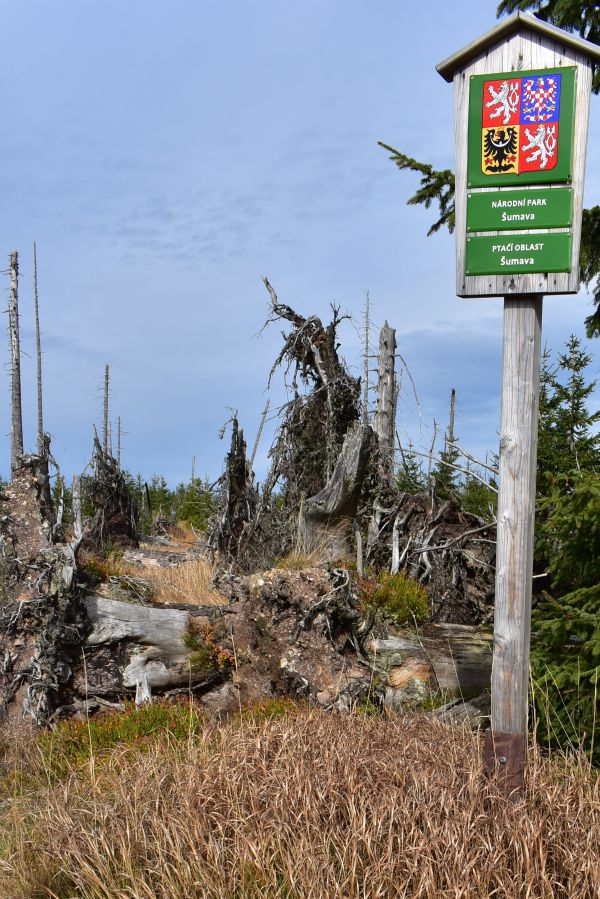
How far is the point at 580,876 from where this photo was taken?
3.85 m

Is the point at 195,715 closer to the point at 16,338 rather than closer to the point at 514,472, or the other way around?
the point at 514,472

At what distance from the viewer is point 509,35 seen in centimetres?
497

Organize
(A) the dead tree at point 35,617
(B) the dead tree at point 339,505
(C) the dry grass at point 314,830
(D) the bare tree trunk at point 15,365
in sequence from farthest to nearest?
(D) the bare tree trunk at point 15,365
(B) the dead tree at point 339,505
(A) the dead tree at point 35,617
(C) the dry grass at point 314,830

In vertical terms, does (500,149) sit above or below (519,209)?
above

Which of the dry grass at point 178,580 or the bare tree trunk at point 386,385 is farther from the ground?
the bare tree trunk at point 386,385

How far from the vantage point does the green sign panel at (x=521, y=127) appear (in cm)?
480

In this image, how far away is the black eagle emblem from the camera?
486 centimetres

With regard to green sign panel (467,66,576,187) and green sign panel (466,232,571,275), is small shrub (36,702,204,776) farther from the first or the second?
green sign panel (467,66,576,187)

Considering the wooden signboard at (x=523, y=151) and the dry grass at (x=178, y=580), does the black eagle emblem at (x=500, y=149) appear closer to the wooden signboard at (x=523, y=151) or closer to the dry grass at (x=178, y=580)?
the wooden signboard at (x=523, y=151)

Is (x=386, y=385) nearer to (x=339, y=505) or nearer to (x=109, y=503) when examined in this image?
(x=339, y=505)

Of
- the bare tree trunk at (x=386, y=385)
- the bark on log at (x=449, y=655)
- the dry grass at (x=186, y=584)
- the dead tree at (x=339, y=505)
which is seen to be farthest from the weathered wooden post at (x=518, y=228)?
the bare tree trunk at (x=386, y=385)

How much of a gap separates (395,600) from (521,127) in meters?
5.78

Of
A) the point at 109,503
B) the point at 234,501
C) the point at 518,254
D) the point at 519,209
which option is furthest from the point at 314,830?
the point at 109,503

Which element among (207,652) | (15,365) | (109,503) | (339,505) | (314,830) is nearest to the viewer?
(314,830)
